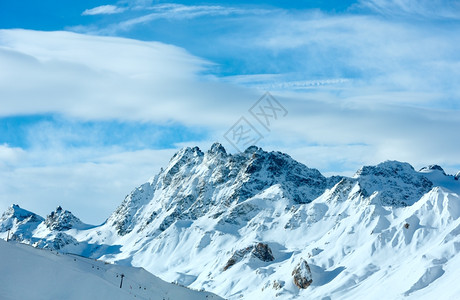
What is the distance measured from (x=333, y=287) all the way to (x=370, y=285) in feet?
46.3

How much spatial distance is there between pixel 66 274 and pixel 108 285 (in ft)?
21.3

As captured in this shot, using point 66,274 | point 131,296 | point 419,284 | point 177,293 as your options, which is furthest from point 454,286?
point 66,274

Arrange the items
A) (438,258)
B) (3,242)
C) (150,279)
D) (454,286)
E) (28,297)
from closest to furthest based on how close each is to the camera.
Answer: (28,297) < (3,242) < (150,279) < (454,286) < (438,258)

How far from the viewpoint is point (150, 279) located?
112438 millimetres

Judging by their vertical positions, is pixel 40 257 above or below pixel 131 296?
above

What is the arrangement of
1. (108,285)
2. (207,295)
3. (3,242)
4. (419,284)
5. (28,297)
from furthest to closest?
(419,284) → (207,295) → (108,285) → (3,242) → (28,297)

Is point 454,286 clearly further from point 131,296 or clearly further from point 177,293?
point 131,296

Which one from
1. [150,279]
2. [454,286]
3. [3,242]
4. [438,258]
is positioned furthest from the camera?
[438,258]

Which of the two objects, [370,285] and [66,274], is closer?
[66,274]

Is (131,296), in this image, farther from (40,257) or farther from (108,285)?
(40,257)

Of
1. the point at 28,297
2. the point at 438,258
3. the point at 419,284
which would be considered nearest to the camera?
the point at 28,297

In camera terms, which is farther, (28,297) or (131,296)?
(131,296)

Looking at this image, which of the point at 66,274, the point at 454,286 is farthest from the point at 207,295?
the point at 454,286

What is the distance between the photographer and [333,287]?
196750 mm
